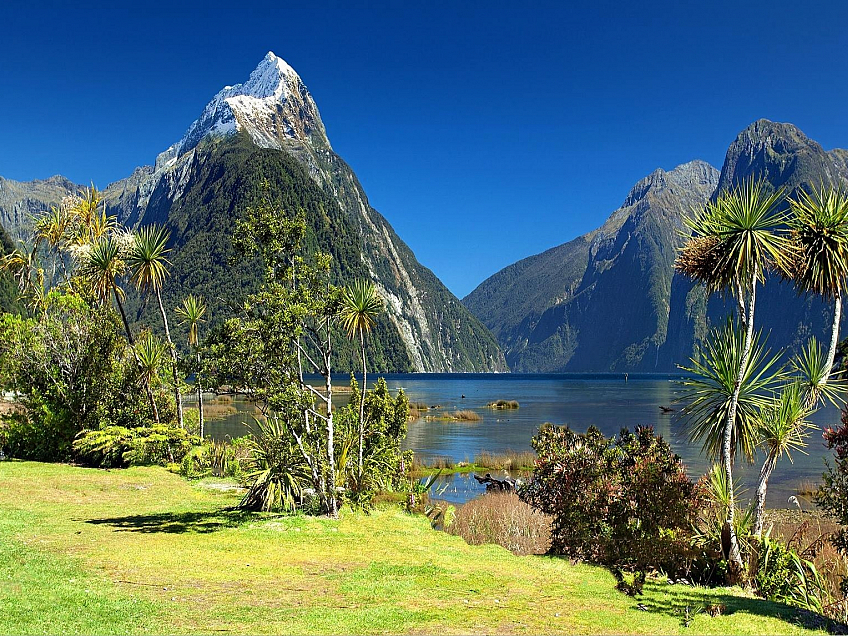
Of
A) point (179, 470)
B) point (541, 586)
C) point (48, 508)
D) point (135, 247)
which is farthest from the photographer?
point (135, 247)

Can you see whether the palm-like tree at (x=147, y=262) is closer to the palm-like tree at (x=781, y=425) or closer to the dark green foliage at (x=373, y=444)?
the dark green foliage at (x=373, y=444)

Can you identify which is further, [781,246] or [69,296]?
[69,296]

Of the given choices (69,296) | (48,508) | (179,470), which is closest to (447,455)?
(179,470)

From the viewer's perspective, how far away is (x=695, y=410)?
1279cm

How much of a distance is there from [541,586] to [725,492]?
4.44 m

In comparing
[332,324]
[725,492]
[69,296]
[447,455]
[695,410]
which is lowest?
[447,455]

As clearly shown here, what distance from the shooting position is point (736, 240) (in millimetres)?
12148

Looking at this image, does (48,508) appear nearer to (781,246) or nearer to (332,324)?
(332,324)

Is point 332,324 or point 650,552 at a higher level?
point 332,324

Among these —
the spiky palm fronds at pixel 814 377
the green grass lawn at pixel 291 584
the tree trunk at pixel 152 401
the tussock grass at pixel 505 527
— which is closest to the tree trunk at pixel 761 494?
the spiky palm fronds at pixel 814 377

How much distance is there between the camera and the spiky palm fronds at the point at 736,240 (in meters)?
12.0

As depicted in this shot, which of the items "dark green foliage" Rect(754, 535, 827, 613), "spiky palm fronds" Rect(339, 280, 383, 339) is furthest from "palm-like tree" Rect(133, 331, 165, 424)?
"dark green foliage" Rect(754, 535, 827, 613)

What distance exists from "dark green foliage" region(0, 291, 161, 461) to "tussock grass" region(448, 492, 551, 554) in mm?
13319

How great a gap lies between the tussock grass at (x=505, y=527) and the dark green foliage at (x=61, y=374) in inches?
524
